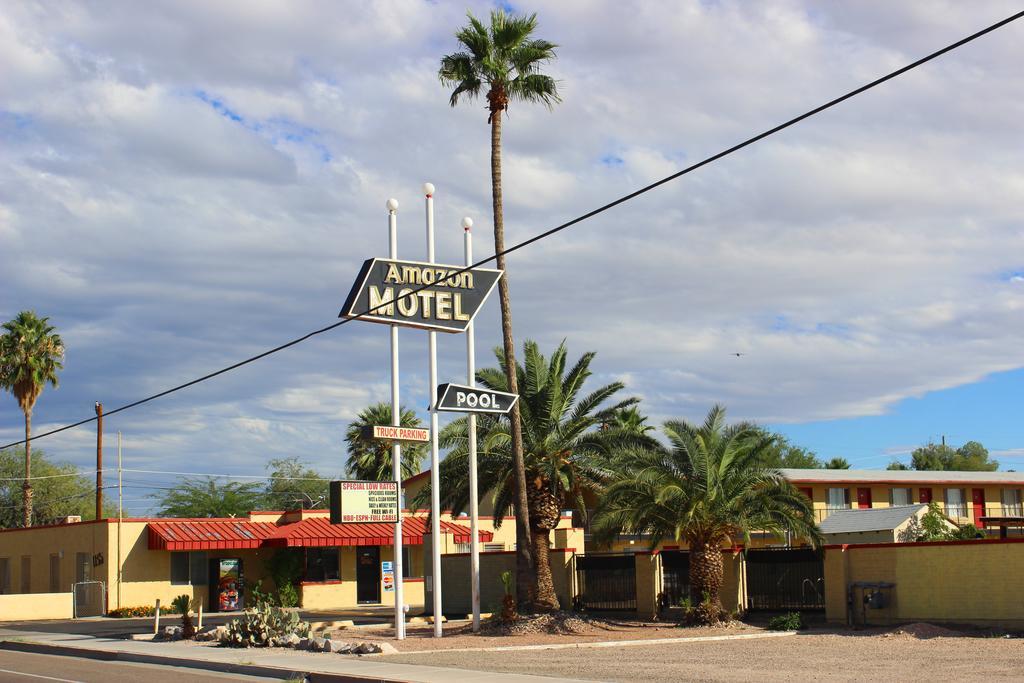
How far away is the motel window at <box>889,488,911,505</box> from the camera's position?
191 feet

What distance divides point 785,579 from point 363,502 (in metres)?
12.1

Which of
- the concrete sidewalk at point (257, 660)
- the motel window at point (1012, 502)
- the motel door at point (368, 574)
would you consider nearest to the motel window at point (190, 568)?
the motel door at point (368, 574)

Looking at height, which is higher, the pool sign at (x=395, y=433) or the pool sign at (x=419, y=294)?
the pool sign at (x=419, y=294)

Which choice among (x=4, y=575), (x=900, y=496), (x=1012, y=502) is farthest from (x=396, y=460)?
(x=1012, y=502)

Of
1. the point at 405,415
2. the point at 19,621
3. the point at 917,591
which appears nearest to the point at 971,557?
the point at 917,591

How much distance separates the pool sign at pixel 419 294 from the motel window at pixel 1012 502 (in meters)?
42.0

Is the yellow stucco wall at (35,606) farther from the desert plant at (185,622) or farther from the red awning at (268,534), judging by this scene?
the desert plant at (185,622)

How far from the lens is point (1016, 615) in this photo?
84.4 feet

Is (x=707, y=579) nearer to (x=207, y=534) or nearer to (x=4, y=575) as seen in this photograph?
(x=207, y=534)

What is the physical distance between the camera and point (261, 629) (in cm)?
2616

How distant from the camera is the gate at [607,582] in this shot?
3384cm

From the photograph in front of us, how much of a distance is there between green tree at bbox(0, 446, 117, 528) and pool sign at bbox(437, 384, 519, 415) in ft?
217

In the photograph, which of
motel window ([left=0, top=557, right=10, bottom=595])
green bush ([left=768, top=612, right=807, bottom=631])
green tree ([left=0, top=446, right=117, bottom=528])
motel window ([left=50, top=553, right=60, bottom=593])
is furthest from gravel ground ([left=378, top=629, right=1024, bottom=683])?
green tree ([left=0, top=446, right=117, bottom=528])

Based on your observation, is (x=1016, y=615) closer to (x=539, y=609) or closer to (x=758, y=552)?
(x=758, y=552)
